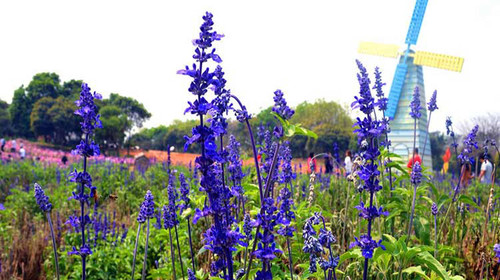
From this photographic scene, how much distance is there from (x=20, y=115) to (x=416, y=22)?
5292 centimetres

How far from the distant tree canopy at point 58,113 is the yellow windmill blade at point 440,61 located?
100.0ft

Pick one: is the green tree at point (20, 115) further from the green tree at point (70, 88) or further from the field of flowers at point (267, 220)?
the field of flowers at point (267, 220)

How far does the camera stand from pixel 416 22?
95.7 ft

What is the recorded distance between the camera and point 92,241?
17.6 ft

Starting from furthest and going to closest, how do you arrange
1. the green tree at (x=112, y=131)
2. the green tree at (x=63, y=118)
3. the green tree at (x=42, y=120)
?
the green tree at (x=42, y=120)
the green tree at (x=63, y=118)
the green tree at (x=112, y=131)

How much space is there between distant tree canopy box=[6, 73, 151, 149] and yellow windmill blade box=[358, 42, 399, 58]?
87.6 feet

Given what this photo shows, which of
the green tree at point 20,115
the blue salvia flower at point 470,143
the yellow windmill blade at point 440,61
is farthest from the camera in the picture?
the green tree at point 20,115

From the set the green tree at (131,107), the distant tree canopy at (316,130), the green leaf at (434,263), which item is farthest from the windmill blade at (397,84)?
the green tree at (131,107)

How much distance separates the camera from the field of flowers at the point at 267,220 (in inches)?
67.2

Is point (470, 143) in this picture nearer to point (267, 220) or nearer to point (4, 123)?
point (267, 220)

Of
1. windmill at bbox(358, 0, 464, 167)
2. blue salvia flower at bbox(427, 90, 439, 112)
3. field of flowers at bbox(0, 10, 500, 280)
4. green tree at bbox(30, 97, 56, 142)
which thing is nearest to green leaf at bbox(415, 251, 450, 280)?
field of flowers at bbox(0, 10, 500, 280)

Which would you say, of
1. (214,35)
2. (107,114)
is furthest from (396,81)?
(107,114)

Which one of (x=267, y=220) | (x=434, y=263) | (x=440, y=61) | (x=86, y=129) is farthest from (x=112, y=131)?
(x=267, y=220)

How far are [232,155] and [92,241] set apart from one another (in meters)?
3.06
